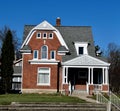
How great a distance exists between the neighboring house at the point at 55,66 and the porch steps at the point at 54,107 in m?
13.3

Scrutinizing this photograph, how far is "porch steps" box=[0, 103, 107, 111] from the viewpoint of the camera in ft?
77.8

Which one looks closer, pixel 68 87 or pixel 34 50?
pixel 68 87

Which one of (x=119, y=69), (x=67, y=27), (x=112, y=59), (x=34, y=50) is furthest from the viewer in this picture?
(x=112, y=59)

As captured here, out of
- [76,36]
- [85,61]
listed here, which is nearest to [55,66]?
[85,61]

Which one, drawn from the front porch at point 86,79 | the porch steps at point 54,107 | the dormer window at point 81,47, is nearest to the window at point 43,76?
the front porch at point 86,79

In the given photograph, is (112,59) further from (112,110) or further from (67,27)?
(112,110)

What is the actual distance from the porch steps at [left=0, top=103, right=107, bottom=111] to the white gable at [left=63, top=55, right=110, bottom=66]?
45.0ft

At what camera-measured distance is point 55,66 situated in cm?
3947

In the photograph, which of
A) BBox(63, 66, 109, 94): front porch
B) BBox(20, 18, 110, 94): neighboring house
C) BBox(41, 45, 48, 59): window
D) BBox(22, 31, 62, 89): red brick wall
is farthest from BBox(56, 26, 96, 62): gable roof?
BBox(41, 45, 48, 59): window

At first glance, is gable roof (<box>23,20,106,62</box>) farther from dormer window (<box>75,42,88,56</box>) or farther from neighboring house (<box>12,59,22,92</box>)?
neighboring house (<box>12,59,22,92</box>)

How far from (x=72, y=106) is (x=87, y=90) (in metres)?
14.1

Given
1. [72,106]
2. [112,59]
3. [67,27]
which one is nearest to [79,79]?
[67,27]

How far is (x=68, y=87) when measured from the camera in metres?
37.9

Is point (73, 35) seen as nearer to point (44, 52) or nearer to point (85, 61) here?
point (44, 52)
